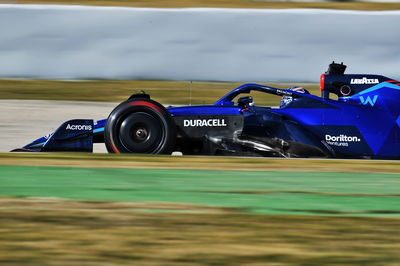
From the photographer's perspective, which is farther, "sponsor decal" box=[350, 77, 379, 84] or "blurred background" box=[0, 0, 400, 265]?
"sponsor decal" box=[350, 77, 379, 84]

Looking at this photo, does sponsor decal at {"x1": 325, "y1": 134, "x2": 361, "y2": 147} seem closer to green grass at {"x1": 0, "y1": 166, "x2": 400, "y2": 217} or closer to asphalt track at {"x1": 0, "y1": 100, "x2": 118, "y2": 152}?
green grass at {"x1": 0, "y1": 166, "x2": 400, "y2": 217}

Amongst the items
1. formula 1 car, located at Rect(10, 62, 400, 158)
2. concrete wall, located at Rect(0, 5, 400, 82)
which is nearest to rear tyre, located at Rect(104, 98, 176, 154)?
formula 1 car, located at Rect(10, 62, 400, 158)

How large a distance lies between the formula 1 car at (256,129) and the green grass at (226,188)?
88cm

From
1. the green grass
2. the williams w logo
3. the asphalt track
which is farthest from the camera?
the asphalt track

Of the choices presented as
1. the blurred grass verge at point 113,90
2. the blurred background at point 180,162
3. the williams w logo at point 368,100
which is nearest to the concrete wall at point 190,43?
the blurred background at point 180,162

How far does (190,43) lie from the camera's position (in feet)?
39.9

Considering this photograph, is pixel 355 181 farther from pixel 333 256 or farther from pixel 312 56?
pixel 312 56

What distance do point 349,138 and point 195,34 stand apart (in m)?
5.75

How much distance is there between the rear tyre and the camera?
22.1 feet

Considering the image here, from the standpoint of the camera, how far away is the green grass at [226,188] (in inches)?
185

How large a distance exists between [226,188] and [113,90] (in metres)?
7.38

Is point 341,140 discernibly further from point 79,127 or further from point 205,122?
point 79,127

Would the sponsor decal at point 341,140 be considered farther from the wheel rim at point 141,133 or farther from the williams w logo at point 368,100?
the wheel rim at point 141,133

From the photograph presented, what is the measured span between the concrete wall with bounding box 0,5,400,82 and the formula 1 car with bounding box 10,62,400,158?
5133 mm
